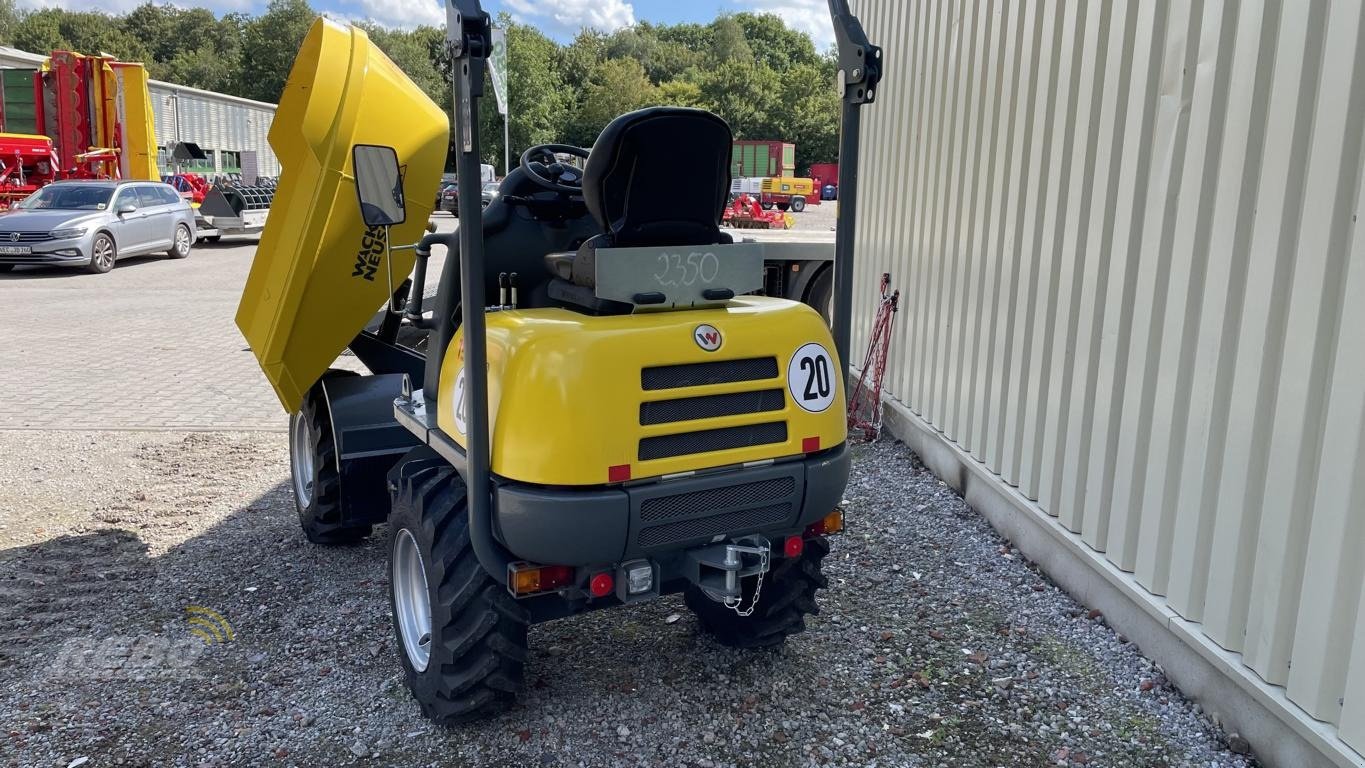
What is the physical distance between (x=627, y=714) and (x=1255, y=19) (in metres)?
3.33

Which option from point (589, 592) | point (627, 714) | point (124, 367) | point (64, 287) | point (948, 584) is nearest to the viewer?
point (589, 592)

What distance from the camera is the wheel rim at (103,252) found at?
16922mm

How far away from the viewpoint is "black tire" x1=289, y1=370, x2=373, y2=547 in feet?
16.3

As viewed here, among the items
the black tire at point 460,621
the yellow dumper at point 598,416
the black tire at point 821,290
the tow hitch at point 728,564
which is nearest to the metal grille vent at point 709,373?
the yellow dumper at point 598,416

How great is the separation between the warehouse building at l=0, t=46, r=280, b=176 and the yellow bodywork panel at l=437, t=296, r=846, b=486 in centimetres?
3419

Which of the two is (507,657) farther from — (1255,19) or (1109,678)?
(1255,19)

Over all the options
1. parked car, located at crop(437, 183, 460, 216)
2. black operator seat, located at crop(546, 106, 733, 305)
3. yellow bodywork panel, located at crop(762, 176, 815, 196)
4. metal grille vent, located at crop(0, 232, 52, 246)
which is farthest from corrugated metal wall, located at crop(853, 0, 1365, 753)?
yellow bodywork panel, located at crop(762, 176, 815, 196)

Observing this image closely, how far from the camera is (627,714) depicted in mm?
3625

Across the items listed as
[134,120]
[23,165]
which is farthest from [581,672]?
[23,165]

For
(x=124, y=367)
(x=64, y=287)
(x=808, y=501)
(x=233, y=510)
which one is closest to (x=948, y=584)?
(x=808, y=501)

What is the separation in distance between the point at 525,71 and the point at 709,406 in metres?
58.2

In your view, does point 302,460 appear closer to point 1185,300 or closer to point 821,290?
point 1185,300

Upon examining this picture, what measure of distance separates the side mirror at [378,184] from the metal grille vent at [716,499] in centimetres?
142

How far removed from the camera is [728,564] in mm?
3225
